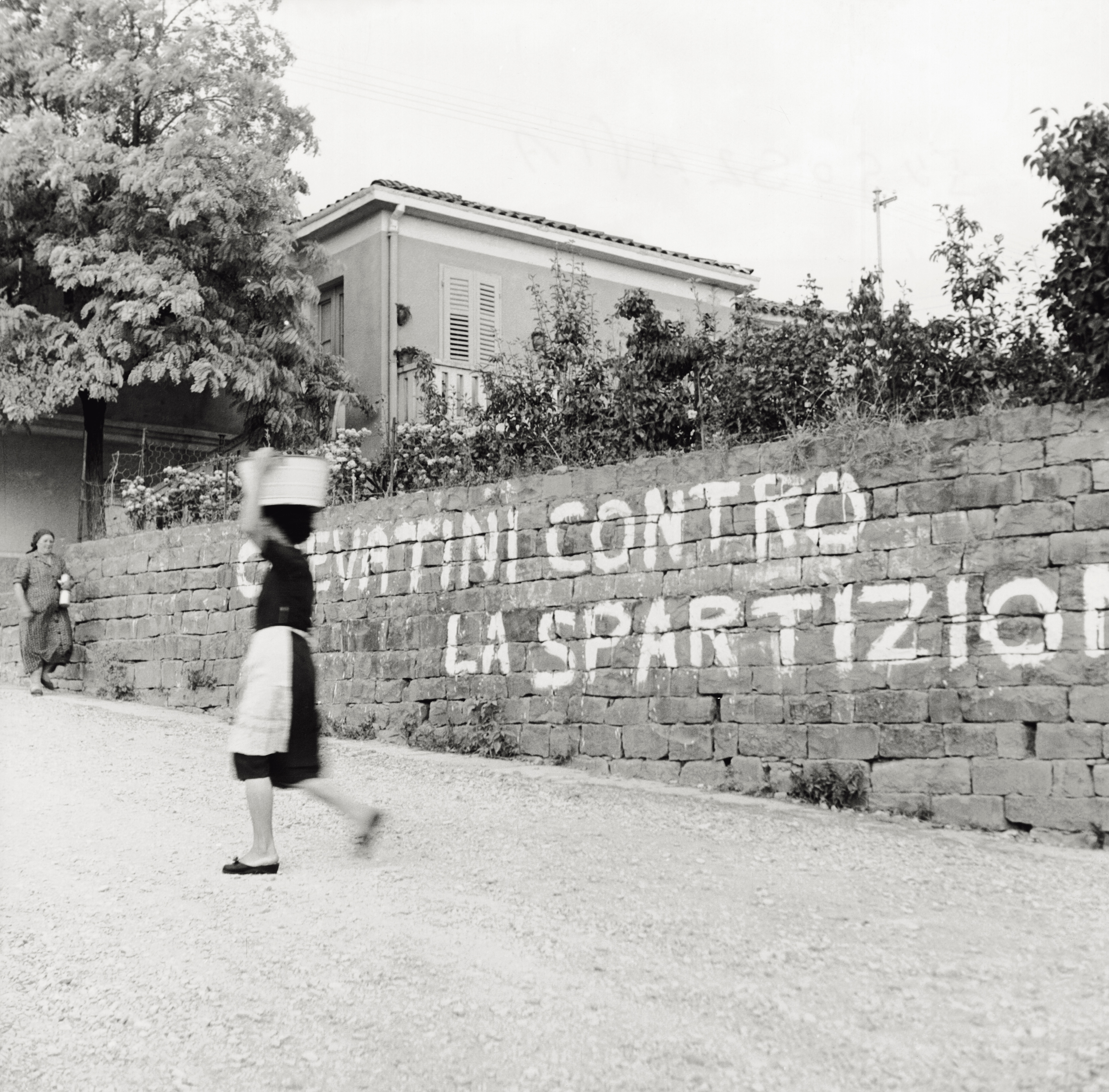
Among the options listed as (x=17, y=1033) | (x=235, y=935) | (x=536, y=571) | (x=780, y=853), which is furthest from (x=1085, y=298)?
(x=17, y=1033)

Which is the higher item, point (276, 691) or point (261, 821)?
point (276, 691)

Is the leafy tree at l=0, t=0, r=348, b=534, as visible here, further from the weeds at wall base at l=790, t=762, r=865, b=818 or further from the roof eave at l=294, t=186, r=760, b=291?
the weeds at wall base at l=790, t=762, r=865, b=818

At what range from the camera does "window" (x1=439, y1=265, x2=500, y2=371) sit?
18.2 metres

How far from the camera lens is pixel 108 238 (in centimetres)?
1652

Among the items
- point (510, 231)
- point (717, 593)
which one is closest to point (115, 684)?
point (717, 593)

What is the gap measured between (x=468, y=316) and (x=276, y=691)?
45.4 ft

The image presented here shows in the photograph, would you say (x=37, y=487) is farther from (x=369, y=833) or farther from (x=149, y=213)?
(x=369, y=833)

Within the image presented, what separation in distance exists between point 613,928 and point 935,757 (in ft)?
10.0

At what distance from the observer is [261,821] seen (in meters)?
5.24

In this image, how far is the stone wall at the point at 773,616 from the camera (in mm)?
6590

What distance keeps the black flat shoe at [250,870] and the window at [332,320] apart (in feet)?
45.5

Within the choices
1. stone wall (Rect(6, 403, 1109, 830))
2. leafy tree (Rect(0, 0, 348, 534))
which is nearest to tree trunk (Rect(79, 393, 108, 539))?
leafy tree (Rect(0, 0, 348, 534))

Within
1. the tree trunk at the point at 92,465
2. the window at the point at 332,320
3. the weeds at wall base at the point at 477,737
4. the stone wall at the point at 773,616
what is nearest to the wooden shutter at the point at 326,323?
the window at the point at 332,320

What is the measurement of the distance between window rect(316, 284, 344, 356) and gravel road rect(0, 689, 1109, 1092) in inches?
480
